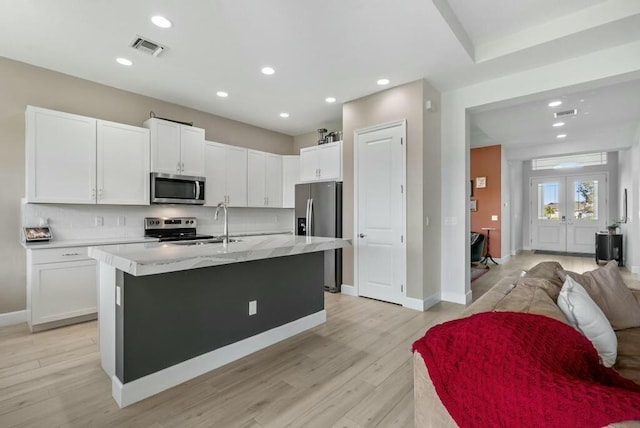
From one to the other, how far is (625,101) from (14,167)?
814cm

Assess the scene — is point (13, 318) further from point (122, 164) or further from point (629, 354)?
point (629, 354)

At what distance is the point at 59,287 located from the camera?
3.21m

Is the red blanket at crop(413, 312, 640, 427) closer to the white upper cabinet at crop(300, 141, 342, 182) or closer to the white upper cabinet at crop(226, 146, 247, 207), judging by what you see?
the white upper cabinet at crop(300, 141, 342, 182)

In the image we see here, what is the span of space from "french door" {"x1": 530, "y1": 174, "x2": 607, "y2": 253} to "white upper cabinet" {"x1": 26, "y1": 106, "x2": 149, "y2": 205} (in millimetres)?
10761

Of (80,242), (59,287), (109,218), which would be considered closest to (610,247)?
(109,218)

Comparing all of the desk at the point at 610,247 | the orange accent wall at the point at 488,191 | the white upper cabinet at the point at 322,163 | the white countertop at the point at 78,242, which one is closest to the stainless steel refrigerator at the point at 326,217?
the white upper cabinet at the point at 322,163

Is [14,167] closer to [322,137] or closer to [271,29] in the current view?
[271,29]

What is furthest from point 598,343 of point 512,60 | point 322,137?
point 322,137

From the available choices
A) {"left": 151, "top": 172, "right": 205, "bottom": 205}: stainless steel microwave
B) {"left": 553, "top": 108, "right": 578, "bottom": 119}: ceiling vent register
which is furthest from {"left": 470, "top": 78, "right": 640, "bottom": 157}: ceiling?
{"left": 151, "top": 172, "right": 205, "bottom": 205}: stainless steel microwave

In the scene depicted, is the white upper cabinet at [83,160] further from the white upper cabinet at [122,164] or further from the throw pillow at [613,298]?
the throw pillow at [613,298]

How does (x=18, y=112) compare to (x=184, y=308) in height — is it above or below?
above

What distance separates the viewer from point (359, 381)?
2.21 m

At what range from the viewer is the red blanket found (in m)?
0.69

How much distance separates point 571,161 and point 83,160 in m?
11.5
